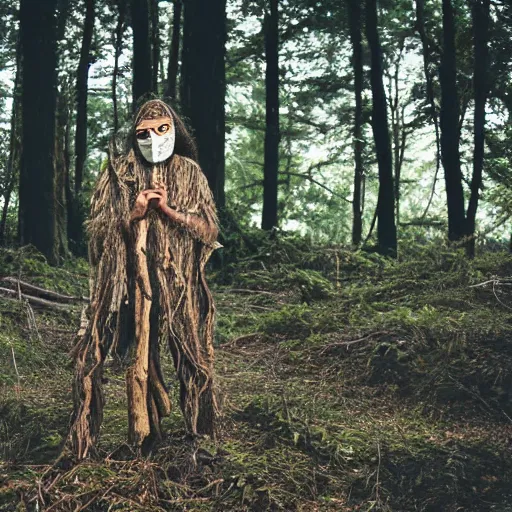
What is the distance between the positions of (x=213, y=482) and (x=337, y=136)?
21.8m

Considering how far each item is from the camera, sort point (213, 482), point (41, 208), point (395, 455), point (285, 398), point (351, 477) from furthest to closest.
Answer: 1. point (41, 208)
2. point (285, 398)
3. point (395, 455)
4. point (351, 477)
5. point (213, 482)

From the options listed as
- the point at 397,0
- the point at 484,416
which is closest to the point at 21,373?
the point at 484,416

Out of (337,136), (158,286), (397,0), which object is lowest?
(158,286)

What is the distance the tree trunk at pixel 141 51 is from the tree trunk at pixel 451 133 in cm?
569

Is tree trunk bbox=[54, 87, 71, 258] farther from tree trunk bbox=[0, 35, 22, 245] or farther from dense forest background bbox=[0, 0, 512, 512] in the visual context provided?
tree trunk bbox=[0, 35, 22, 245]

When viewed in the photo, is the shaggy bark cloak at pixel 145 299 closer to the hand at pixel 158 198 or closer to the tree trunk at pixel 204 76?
the hand at pixel 158 198

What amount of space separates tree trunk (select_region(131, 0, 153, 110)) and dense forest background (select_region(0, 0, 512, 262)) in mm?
27

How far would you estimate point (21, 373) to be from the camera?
27.1ft

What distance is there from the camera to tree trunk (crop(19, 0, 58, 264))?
15.0 meters

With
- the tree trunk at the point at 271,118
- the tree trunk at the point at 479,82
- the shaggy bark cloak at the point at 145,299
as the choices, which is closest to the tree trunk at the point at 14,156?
the tree trunk at the point at 271,118

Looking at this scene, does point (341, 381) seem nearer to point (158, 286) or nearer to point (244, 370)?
point (244, 370)

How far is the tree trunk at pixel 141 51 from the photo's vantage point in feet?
53.2

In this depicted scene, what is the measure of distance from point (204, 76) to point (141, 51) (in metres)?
1.73

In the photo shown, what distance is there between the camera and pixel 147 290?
18.1ft
